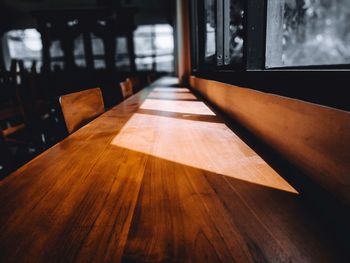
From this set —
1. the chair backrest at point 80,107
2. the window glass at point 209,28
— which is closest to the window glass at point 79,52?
the window glass at point 209,28

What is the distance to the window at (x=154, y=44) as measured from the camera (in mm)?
13305

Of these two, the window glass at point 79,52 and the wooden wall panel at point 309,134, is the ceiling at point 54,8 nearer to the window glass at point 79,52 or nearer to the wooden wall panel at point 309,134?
the window glass at point 79,52

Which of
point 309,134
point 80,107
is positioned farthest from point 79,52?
point 309,134

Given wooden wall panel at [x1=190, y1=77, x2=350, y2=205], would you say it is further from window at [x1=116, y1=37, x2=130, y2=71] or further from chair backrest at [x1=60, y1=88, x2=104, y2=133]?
window at [x1=116, y1=37, x2=130, y2=71]

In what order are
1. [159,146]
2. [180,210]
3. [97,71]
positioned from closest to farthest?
[180,210] < [159,146] < [97,71]

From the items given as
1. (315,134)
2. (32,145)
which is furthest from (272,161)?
(32,145)

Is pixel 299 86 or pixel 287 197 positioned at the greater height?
pixel 299 86

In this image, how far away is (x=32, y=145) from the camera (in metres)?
2.75

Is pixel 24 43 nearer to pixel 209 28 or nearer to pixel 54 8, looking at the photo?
pixel 54 8

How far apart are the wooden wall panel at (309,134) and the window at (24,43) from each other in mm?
15755

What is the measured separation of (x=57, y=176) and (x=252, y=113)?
851 mm

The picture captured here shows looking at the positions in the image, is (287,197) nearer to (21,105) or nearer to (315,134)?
(315,134)

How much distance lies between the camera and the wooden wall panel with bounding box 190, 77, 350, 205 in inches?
21.6

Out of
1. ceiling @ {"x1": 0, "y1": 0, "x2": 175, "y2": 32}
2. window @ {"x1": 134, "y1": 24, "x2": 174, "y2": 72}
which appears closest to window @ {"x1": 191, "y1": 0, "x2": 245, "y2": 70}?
ceiling @ {"x1": 0, "y1": 0, "x2": 175, "y2": 32}
